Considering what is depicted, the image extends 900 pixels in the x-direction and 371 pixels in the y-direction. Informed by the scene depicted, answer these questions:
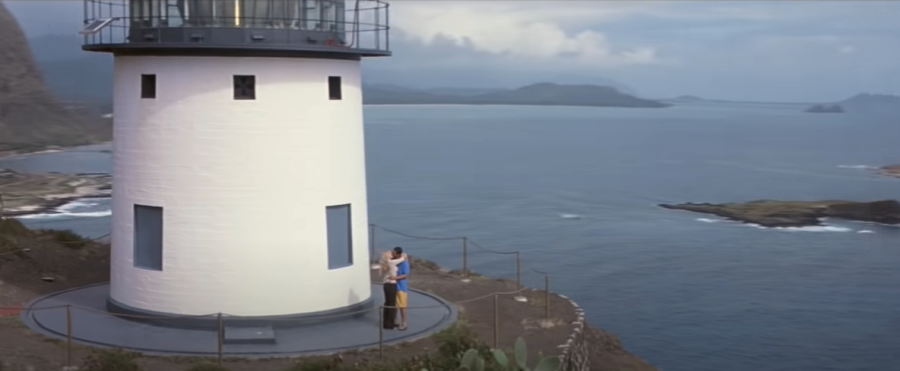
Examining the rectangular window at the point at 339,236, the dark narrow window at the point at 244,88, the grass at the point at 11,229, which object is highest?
the dark narrow window at the point at 244,88

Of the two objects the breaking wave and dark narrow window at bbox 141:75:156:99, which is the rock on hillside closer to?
the breaking wave

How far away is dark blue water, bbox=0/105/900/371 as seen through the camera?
24406 mm

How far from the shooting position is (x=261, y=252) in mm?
13992

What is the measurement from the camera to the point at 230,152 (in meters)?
13.8

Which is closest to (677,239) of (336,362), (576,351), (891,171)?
(891,171)

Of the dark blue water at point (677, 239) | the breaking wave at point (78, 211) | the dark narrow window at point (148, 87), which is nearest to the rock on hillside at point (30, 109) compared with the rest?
the dark blue water at point (677, 239)

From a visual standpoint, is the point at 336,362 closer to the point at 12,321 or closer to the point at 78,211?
the point at 12,321

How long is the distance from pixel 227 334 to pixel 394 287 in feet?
7.13

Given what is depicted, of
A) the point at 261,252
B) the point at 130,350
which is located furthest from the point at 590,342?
the point at 130,350

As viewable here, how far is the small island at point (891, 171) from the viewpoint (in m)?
56.4

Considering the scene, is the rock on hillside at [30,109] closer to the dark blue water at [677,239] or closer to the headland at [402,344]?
the dark blue water at [677,239]

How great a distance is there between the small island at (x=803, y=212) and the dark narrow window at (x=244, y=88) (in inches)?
1296

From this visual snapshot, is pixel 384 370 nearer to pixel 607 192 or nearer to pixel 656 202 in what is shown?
pixel 656 202

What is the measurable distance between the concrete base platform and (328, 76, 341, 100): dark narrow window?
2907 mm
